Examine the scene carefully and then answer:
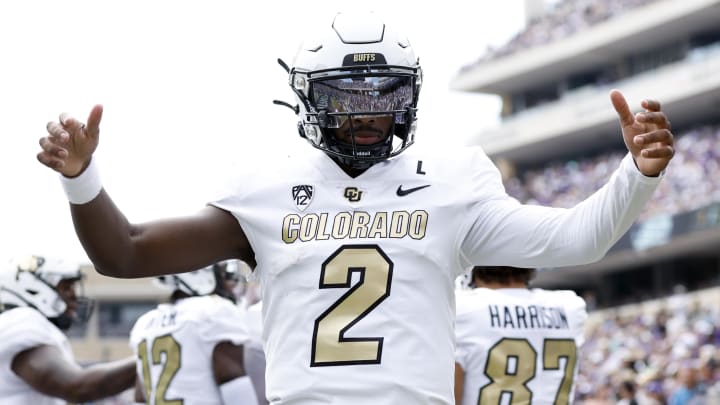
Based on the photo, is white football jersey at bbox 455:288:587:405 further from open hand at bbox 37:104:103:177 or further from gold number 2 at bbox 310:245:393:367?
open hand at bbox 37:104:103:177

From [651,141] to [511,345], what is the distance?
2.99 m

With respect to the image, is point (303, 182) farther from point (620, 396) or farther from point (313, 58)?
point (620, 396)

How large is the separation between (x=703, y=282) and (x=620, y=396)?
20.1 metres

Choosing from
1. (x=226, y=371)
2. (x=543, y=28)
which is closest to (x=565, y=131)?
(x=543, y=28)

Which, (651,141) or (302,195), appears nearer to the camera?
(651,141)

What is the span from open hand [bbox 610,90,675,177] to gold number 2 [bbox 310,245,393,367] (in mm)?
747

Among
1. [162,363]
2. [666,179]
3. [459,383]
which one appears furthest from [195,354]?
[666,179]

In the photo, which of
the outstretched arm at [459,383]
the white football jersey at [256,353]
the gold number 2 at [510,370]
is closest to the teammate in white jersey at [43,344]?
the white football jersey at [256,353]

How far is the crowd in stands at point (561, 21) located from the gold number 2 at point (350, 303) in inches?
1463

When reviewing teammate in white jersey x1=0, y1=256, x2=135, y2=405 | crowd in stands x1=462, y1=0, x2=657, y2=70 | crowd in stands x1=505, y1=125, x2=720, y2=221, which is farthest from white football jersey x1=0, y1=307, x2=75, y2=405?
crowd in stands x1=462, y1=0, x2=657, y2=70

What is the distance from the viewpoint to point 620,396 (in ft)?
51.1

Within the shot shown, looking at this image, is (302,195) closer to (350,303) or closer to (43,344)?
(350,303)

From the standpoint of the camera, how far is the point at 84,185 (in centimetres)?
342

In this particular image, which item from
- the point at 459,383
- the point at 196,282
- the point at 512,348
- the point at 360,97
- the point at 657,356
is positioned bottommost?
the point at 657,356
